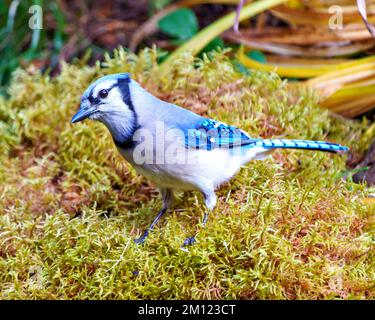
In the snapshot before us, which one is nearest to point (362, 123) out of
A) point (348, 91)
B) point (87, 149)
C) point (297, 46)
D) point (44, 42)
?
point (348, 91)

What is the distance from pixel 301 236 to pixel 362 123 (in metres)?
1.60

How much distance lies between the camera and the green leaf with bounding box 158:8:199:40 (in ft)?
16.6

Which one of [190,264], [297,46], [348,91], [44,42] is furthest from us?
[44,42]

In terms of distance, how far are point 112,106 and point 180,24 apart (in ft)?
7.23

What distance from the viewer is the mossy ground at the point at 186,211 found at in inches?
113

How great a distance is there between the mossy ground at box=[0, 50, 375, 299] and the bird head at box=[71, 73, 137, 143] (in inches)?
21.4

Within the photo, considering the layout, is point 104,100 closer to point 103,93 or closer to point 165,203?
point 103,93

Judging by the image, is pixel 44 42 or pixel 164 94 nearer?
pixel 164 94

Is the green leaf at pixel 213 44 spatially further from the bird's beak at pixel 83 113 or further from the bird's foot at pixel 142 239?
the bird's foot at pixel 142 239

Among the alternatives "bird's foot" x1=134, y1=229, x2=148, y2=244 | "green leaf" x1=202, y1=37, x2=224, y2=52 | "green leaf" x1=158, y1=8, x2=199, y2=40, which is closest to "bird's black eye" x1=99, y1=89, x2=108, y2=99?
"bird's foot" x1=134, y1=229, x2=148, y2=244

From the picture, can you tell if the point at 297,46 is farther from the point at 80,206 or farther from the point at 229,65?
the point at 80,206

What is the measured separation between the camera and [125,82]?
3152mm

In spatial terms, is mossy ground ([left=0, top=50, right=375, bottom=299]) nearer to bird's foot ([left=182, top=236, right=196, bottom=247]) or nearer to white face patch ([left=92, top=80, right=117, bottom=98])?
bird's foot ([left=182, top=236, right=196, bottom=247])

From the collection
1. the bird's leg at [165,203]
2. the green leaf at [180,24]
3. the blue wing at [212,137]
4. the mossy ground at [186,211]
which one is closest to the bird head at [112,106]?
the blue wing at [212,137]
